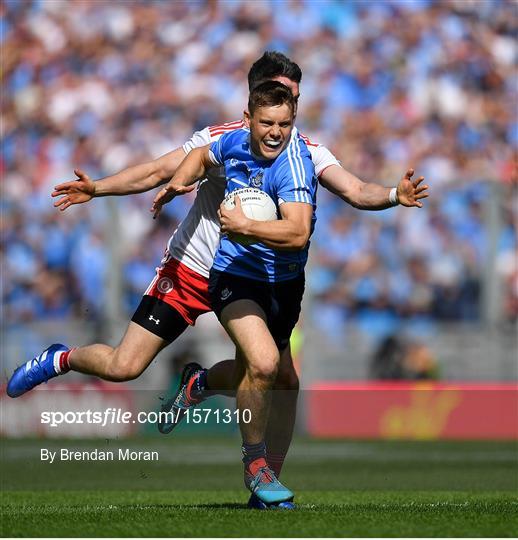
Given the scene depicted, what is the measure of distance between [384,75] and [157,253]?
479 centimetres

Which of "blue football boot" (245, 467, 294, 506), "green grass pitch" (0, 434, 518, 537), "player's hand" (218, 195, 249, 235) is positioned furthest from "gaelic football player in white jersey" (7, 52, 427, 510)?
"player's hand" (218, 195, 249, 235)

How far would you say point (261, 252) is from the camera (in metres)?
7.14

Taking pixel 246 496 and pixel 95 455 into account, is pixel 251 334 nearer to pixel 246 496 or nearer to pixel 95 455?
pixel 246 496

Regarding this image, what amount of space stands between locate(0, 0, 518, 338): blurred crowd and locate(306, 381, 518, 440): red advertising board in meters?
0.85

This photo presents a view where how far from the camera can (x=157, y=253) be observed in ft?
55.1

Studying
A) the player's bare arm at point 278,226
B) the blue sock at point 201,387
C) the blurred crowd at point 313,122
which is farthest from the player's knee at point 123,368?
the blurred crowd at point 313,122

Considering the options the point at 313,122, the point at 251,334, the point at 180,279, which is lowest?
the point at 251,334

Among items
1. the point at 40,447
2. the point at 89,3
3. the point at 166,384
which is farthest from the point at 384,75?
the point at 40,447


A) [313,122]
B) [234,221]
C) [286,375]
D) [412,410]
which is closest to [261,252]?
[234,221]

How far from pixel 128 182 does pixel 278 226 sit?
1.55 meters

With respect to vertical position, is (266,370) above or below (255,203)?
below

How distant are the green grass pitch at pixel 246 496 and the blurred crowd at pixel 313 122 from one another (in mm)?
2191

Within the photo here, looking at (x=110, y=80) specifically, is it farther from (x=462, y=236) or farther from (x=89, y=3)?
(x=462, y=236)

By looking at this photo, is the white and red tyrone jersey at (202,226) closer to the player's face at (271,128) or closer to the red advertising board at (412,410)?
the player's face at (271,128)
